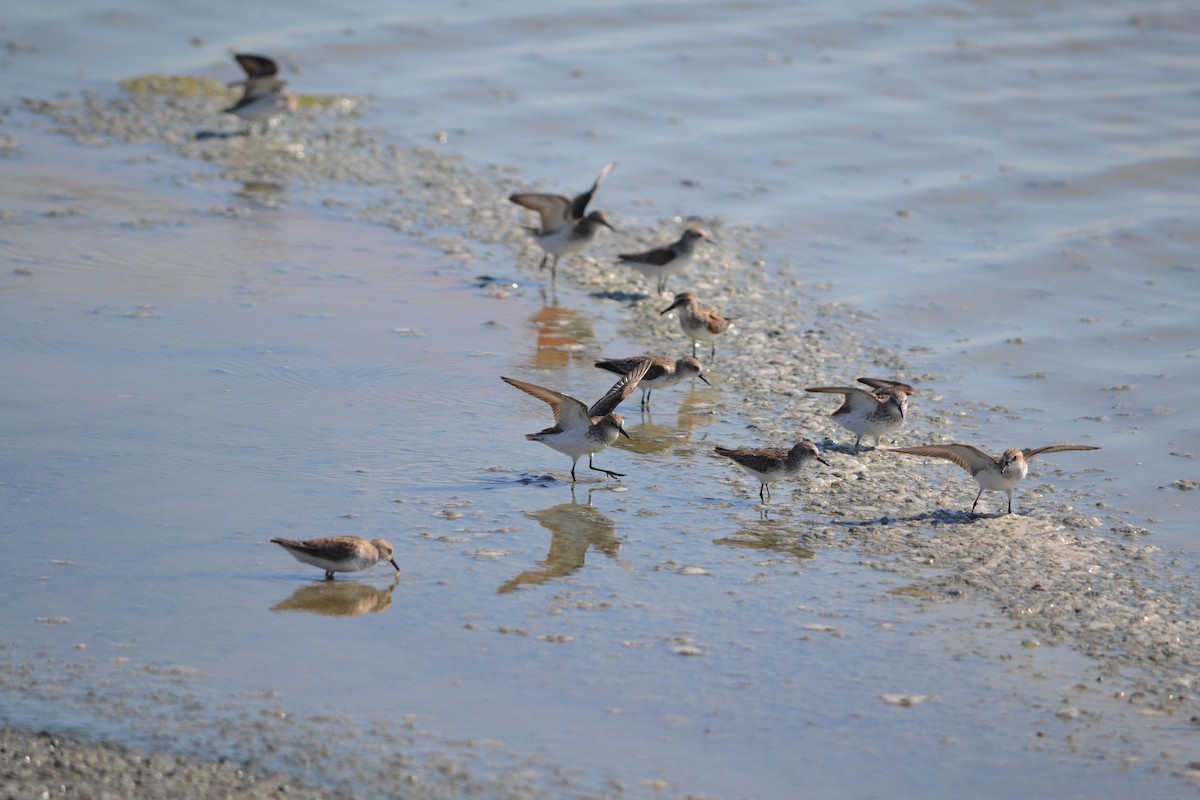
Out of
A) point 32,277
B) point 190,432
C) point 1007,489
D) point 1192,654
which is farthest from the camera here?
point 32,277

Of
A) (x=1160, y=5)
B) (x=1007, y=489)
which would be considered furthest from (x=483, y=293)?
(x=1160, y=5)

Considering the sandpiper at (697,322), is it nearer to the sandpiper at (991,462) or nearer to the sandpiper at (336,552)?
the sandpiper at (991,462)

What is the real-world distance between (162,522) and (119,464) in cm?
103

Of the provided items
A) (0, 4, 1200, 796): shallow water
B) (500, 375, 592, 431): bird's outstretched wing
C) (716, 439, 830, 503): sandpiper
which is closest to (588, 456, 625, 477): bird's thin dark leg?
(0, 4, 1200, 796): shallow water

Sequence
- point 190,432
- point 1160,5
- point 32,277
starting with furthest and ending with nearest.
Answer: point 1160,5, point 32,277, point 190,432

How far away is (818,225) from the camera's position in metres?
16.1

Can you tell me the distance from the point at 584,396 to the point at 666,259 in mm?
3019

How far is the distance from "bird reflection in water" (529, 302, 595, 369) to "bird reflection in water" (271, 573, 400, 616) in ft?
13.9

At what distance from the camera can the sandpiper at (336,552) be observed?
7602mm

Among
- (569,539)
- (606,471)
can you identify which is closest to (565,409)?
(606,471)

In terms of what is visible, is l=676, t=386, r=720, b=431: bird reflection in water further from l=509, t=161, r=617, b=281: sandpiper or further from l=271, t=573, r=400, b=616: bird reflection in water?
l=271, t=573, r=400, b=616: bird reflection in water

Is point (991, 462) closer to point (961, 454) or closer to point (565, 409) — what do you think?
point (961, 454)

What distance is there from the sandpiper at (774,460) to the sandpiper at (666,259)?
185 inches

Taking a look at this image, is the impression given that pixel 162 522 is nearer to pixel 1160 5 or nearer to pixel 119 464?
pixel 119 464
